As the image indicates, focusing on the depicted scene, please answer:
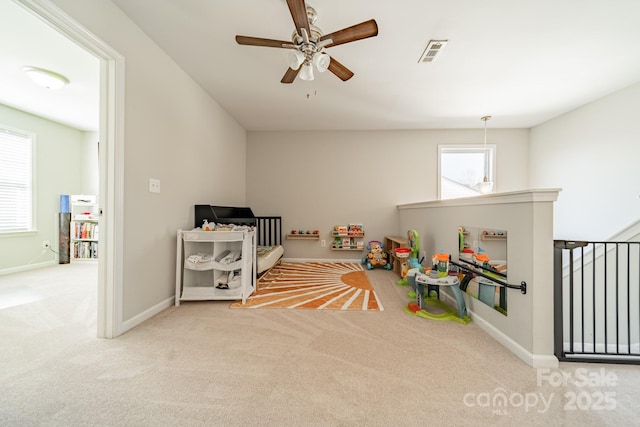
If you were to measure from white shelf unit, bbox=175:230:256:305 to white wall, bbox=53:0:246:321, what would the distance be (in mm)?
99

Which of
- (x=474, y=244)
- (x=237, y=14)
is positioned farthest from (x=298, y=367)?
(x=237, y=14)

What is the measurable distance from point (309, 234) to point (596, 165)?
13.6 feet

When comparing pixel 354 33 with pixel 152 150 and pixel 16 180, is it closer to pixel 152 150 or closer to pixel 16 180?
pixel 152 150

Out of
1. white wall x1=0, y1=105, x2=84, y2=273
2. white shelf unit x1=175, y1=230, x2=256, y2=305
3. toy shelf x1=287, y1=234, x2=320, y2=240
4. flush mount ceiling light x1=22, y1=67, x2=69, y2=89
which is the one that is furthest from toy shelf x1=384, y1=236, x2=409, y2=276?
white wall x1=0, y1=105, x2=84, y2=273

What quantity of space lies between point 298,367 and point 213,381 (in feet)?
1.48

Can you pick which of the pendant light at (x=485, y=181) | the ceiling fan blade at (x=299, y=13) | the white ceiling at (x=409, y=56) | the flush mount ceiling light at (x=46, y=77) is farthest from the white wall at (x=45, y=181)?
the pendant light at (x=485, y=181)

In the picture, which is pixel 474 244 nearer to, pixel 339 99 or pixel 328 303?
pixel 328 303

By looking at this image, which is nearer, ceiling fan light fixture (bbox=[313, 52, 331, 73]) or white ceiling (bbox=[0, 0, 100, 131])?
ceiling fan light fixture (bbox=[313, 52, 331, 73])

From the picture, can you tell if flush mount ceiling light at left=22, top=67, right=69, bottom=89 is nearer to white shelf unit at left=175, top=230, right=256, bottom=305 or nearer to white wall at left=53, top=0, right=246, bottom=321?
white wall at left=53, top=0, right=246, bottom=321

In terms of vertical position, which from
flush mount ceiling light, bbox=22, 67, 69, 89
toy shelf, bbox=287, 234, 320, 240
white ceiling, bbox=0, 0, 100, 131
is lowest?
toy shelf, bbox=287, 234, 320, 240

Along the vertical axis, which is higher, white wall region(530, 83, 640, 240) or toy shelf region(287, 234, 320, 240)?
white wall region(530, 83, 640, 240)

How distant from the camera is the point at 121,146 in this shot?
5.68 feet

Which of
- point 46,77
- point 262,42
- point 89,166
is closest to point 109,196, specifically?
point 262,42

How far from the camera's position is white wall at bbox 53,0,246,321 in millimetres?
1779
